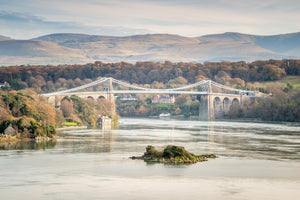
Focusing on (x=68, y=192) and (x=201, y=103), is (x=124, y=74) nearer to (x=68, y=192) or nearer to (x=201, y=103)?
(x=201, y=103)

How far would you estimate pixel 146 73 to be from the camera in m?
117

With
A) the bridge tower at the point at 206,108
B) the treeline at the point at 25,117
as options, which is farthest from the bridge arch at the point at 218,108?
the treeline at the point at 25,117

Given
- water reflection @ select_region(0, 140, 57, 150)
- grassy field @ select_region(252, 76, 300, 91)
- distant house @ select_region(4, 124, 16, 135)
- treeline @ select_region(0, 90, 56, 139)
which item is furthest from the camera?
grassy field @ select_region(252, 76, 300, 91)

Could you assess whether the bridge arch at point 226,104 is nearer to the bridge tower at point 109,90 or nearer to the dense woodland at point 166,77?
the dense woodland at point 166,77

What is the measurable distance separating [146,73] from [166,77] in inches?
201

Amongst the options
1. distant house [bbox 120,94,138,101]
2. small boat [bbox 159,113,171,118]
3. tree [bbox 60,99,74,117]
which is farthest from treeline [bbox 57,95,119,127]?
distant house [bbox 120,94,138,101]

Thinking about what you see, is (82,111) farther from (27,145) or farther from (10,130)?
(27,145)

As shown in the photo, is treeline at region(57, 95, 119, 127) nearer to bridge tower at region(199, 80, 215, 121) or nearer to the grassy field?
bridge tower at region(199, 80, 215, 121)

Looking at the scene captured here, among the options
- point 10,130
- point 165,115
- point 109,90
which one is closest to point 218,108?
point 165,115

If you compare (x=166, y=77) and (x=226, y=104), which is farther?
(x=166, y=77)

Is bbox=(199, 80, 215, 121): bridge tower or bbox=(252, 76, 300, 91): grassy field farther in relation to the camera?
bbox=(252, 76, 300, 91): grassy field

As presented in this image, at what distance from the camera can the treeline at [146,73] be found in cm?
9569

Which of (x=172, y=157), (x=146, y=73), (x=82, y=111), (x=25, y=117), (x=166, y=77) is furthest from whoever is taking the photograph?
(x=146, y=73)

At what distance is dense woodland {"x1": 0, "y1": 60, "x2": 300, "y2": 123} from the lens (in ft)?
269
